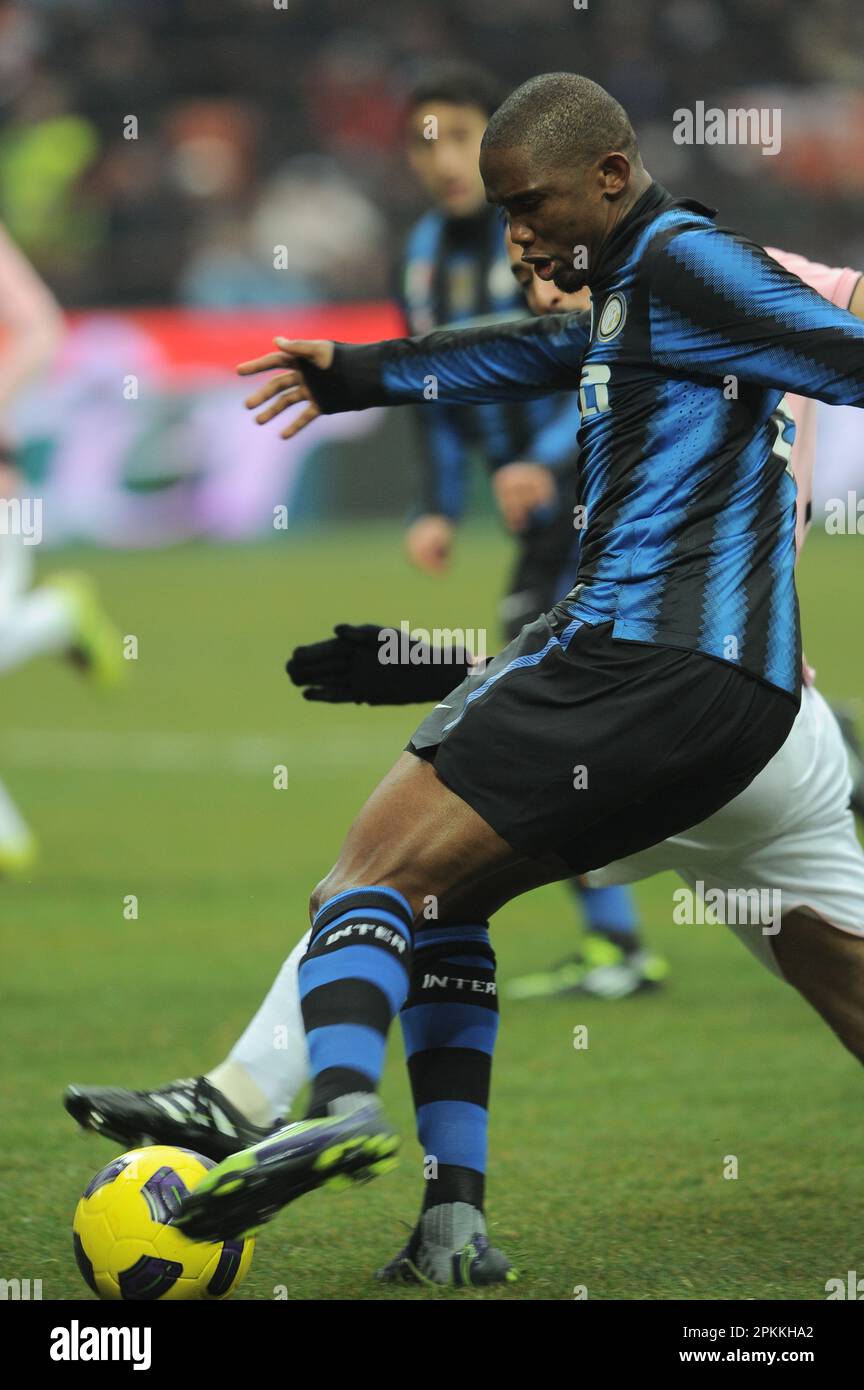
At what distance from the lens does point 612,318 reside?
9.57ft

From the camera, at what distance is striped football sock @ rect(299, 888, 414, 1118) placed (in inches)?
109

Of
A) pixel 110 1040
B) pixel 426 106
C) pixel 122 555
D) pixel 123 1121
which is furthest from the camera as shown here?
pixel 122 555

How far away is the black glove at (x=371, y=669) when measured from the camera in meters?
3.36

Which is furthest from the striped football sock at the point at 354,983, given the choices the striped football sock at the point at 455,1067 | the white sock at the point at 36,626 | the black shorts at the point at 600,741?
the white sock at the point at 36,626

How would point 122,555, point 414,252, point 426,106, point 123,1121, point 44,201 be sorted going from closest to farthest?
point 123,1121 < point 426,106 < point 414,252 < point 122,555 < point 44,201

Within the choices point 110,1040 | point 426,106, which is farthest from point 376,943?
point 426,106

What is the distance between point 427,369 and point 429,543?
259 centimetres

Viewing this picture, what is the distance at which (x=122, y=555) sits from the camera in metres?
17.1

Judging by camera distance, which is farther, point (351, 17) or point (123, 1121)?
point (351, 17)

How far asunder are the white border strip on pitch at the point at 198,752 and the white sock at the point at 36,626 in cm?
162

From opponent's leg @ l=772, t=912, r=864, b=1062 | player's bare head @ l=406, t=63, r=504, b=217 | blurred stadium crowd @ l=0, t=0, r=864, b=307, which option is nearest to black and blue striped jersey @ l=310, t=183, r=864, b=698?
opponent's leg @ l=772, t=912, r=864, b=1062

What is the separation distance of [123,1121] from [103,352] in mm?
15522

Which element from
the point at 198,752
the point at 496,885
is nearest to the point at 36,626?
the point at 198,752

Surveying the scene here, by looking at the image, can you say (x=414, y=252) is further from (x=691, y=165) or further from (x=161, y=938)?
(x=691, y=165)
